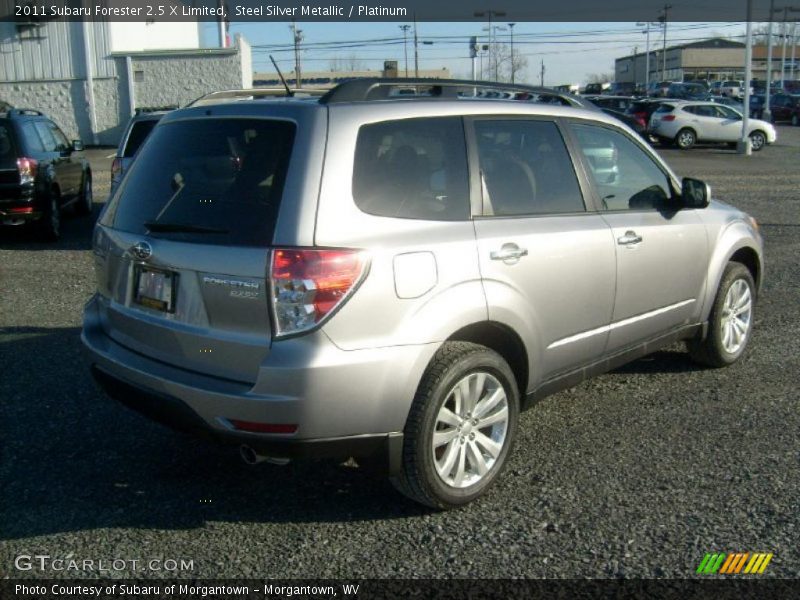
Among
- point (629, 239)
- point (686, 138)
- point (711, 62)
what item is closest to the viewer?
point (629, 239)

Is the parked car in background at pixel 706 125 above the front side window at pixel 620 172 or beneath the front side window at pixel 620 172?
beneath

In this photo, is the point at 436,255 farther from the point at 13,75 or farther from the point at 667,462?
the point at 13,75

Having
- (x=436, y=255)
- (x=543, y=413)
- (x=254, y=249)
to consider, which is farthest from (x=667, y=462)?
(x=254, y=249)

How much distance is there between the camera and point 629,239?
4.93 meters

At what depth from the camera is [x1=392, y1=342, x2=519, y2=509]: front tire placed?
3736mm

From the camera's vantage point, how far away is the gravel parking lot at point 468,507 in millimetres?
3607

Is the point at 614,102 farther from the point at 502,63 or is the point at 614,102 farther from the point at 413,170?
the point at 413,170

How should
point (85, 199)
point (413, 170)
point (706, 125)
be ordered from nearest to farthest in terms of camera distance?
point (413, 170)
point (85, 199)
point (706, 125)

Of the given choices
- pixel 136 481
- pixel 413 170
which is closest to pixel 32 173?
pixel 136 481

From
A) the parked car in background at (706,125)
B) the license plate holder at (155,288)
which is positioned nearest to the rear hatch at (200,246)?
the license plate holder at (155,288)

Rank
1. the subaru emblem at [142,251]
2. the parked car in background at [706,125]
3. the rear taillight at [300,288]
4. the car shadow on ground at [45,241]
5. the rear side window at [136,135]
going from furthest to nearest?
the parked car in background at [706,125]
the car shadow on ground at [45,241]
the rear side window at [136,135]
the subaru emblem at [142,251]
the rear taillight at [300,288]

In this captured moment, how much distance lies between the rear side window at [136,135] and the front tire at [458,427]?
8.39 m

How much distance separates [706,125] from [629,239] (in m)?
29.1

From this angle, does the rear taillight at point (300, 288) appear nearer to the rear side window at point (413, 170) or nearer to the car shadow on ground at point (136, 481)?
the rear side window at point (413, 170)
